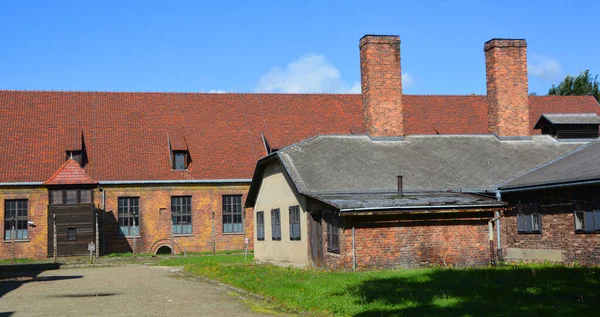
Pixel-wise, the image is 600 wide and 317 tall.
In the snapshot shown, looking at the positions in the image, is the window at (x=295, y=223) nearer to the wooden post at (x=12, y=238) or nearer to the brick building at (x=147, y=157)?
the brick building at (x=147, y=157)

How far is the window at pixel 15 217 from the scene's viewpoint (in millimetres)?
38781

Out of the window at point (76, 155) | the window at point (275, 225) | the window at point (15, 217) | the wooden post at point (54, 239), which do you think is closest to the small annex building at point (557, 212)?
the window at point (275, 225)

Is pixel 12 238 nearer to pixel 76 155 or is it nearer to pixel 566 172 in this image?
pixel 76 155

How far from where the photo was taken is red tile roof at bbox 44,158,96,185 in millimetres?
37344

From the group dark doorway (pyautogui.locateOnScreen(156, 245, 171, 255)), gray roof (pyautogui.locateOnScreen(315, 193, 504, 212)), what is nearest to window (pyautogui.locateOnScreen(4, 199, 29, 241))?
dark doorway (pyautogui.locateOnScreen(156, 245, 171, 255))

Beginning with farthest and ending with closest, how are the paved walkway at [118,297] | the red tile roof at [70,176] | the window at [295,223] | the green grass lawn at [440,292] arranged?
the red tile roof at [70,176], the window at [295,223], the paved walkway at [118,297], the green grass lawn at [440,292]

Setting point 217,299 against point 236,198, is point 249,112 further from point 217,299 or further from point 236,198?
point 217,299

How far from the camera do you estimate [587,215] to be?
2041cm

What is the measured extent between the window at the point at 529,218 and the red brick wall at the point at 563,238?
16cm

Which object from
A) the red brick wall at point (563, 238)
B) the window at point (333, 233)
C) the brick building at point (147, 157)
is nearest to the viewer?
the red brick wall at point (563, 238)

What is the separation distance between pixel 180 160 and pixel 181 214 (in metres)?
2.88

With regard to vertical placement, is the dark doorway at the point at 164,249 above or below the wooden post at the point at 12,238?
below

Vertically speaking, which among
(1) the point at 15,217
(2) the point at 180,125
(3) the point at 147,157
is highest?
(2) the point at 180,125

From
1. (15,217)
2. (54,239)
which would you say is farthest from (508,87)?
(15,217)
